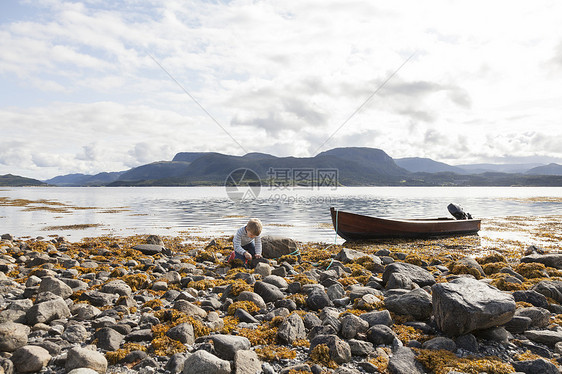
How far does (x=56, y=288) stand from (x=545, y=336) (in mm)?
11224

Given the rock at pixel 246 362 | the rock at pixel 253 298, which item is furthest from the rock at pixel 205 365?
the rock at pixel 253 298

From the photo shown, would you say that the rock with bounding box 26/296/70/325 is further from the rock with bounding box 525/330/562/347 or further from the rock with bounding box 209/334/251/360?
the rock with bounding box 525/330/562/347

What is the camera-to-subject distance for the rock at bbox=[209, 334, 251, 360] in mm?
5750

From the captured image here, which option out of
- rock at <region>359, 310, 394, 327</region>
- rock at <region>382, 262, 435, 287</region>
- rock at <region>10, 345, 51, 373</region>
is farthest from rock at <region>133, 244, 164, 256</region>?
rock at <region>359, 310, 394, 327</region>

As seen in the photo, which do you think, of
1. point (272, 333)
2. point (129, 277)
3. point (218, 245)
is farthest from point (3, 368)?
point (218, 245)

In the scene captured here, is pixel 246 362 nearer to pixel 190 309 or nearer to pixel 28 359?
pixel 190 309

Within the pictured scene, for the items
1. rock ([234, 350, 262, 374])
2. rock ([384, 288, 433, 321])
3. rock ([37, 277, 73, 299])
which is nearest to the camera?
rock ([234, 350, 262, 374])

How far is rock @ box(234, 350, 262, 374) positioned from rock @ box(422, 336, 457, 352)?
3.19m

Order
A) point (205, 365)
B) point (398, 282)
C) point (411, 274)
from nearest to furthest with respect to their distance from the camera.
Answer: point (205, 365)
point (398, 282)
point (411, 274)

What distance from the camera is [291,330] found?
6.64 m

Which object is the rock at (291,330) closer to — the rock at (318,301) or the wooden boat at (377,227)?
the rock at (318,301)

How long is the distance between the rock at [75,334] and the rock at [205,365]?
253 cm

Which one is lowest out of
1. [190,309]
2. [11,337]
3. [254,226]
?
[190,309]

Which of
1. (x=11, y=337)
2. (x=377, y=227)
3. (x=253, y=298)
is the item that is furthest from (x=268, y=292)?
(x=377, y=227)
